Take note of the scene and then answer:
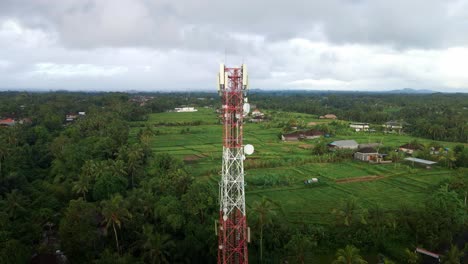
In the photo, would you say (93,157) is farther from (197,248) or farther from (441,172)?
(441,172)

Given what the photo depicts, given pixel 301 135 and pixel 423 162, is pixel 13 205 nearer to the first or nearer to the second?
pixel 423 162

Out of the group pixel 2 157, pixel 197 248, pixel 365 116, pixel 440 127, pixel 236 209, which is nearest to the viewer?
pixel 236 209

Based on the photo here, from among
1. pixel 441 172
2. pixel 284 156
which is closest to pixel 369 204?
pixel 441 172

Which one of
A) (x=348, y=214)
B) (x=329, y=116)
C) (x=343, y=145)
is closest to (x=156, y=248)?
(x=348, y=214)

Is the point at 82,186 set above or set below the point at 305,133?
above

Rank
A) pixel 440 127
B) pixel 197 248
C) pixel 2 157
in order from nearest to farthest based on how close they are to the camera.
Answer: pixel 197 248 → pixel 2 157 → pixel 440 127
